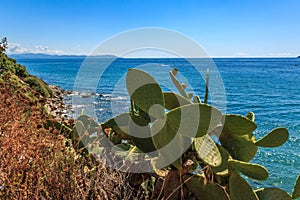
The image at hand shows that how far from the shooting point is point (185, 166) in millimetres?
1544

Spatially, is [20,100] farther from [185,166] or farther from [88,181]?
[185,166]

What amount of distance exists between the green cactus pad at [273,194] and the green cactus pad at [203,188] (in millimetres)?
223

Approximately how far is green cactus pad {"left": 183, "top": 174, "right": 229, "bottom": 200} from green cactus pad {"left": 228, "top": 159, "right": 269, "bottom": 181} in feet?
0.51

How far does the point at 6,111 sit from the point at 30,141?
647 mm

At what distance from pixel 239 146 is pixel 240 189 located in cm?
29

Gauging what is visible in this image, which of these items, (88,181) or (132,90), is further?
(88,181)

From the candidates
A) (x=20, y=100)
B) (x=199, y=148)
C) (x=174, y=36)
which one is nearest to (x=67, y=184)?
(x=199, y=148)

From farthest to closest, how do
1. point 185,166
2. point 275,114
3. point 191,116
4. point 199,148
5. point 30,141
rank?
1. point 275,114
2. point 30,141
3. point 185,166
4. point 199,148
5. point 191,116

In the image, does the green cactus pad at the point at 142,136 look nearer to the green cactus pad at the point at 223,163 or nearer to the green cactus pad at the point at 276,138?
the green cactus pad at the point at 223,163

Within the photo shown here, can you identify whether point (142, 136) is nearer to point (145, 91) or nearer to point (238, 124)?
point (145, 91)

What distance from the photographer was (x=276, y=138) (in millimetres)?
1612

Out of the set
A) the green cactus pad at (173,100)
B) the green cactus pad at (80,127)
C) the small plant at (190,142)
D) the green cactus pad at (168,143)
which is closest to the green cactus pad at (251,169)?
the small plant at (190,142)

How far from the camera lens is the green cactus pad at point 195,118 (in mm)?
1199

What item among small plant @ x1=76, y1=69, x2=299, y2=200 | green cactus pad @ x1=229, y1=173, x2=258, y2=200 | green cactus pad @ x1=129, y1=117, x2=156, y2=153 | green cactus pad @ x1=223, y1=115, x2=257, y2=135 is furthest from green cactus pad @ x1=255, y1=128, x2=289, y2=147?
green cactus pad @ x1=129, y1=117, x2=156, y2=153
